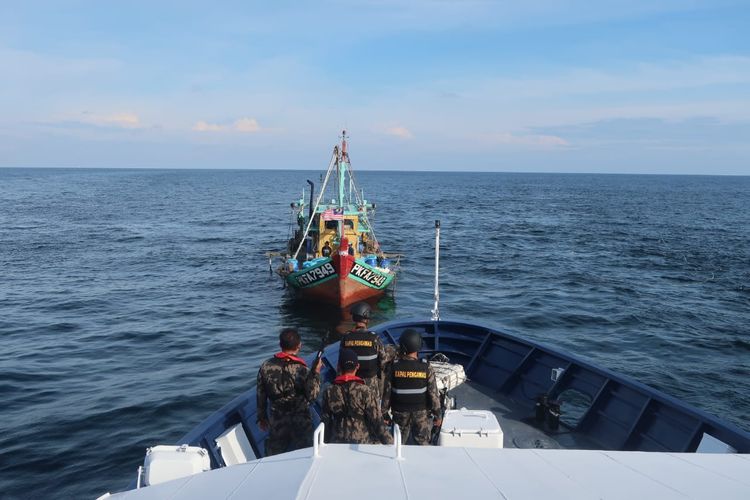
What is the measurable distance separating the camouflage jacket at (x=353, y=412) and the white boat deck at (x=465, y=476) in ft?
3.75

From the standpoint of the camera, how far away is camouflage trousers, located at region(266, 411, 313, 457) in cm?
639

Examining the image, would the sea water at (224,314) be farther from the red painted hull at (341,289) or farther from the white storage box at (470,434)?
the white storage box at (470,434)

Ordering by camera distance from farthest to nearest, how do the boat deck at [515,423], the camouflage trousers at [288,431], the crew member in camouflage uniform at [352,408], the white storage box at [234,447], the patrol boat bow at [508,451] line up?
the boat deck at [515,423] < the white storage box at [234,447] < the camouflage trousers at [288,431] < the crew member in camouflage uniform at [352,408] < the patrol boat bow at [508,451]

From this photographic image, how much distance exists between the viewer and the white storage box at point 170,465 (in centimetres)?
511

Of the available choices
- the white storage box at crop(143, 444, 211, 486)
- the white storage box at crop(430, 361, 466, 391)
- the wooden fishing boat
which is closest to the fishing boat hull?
the wooden fishing boat

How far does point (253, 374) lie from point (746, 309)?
75.8 ft

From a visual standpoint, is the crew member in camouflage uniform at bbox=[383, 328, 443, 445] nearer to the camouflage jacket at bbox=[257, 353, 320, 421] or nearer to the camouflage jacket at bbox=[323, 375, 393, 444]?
the camouflage jacket at bbox=[323, 375, 393, 444]

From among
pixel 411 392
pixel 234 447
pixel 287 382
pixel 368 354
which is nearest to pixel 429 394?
pixel 411 392

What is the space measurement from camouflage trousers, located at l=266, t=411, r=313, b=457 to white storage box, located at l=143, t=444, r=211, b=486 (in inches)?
45.8

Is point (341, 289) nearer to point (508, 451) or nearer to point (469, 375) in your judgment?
point (469, 375)

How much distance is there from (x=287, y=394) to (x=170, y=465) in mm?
1493

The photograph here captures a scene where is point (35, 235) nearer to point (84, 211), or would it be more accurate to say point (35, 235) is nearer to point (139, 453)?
point (84, 211)

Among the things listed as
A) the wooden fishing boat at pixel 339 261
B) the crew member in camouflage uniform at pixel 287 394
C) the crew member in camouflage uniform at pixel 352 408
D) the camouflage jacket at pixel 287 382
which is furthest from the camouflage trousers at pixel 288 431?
the wooden fishing boat at pixel 339 261

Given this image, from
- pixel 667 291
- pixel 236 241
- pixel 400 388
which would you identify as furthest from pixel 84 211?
pixel 400 388
